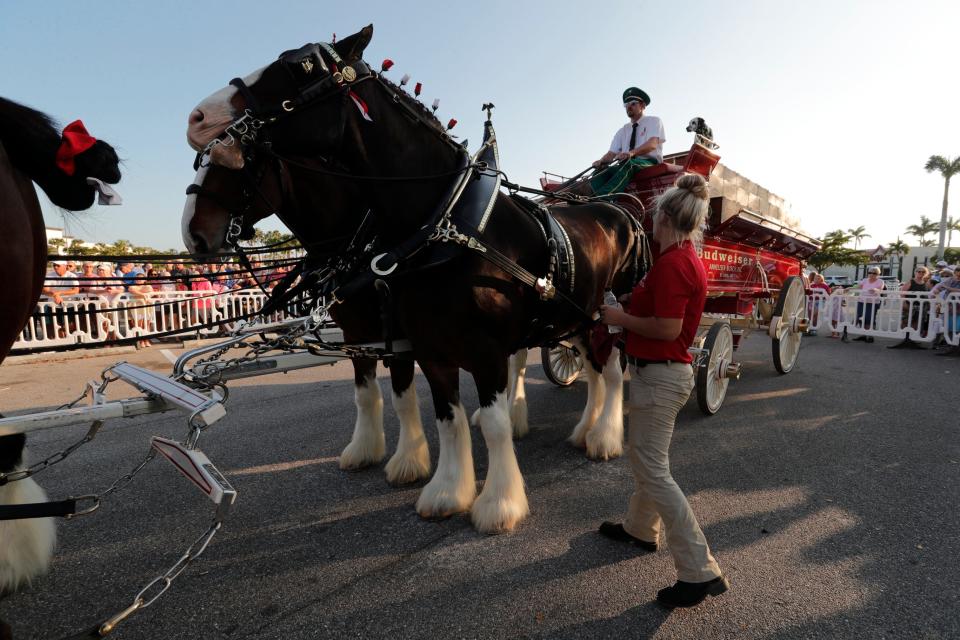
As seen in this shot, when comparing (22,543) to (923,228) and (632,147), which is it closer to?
(632,147)

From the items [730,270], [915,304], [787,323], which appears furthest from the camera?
[915,304]

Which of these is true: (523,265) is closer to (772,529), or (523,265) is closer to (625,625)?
(625,625)

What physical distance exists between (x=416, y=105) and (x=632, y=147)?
3.15 m

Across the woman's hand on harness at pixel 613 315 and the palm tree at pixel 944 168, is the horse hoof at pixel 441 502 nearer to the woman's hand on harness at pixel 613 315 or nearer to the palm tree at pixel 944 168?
the woman's hand on harness at pixel 613 315

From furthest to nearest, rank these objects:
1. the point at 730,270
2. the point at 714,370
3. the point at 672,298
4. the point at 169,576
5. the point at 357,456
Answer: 1. the point at 730,270
2. the point at 714,370
3. the point at 357,456
4. the point at 672,298
5. the point at 169,576

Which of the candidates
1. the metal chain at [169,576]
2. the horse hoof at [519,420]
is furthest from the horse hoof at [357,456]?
the metal chain at [169,576]

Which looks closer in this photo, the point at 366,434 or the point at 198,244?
the point at 198,244

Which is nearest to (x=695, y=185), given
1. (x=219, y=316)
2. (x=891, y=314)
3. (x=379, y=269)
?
(x=379, y=269)

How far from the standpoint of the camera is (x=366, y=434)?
3.61 meters

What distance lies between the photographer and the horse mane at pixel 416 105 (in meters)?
2.53

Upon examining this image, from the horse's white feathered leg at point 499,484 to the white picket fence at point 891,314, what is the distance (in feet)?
34.4

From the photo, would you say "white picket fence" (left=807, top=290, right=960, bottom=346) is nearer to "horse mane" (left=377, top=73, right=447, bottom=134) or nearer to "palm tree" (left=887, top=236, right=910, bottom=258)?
"horse mane" (left=377, top=73, right=447, bottom=134)

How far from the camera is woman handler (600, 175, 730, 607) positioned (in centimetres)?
207

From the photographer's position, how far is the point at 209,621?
6.72ft
